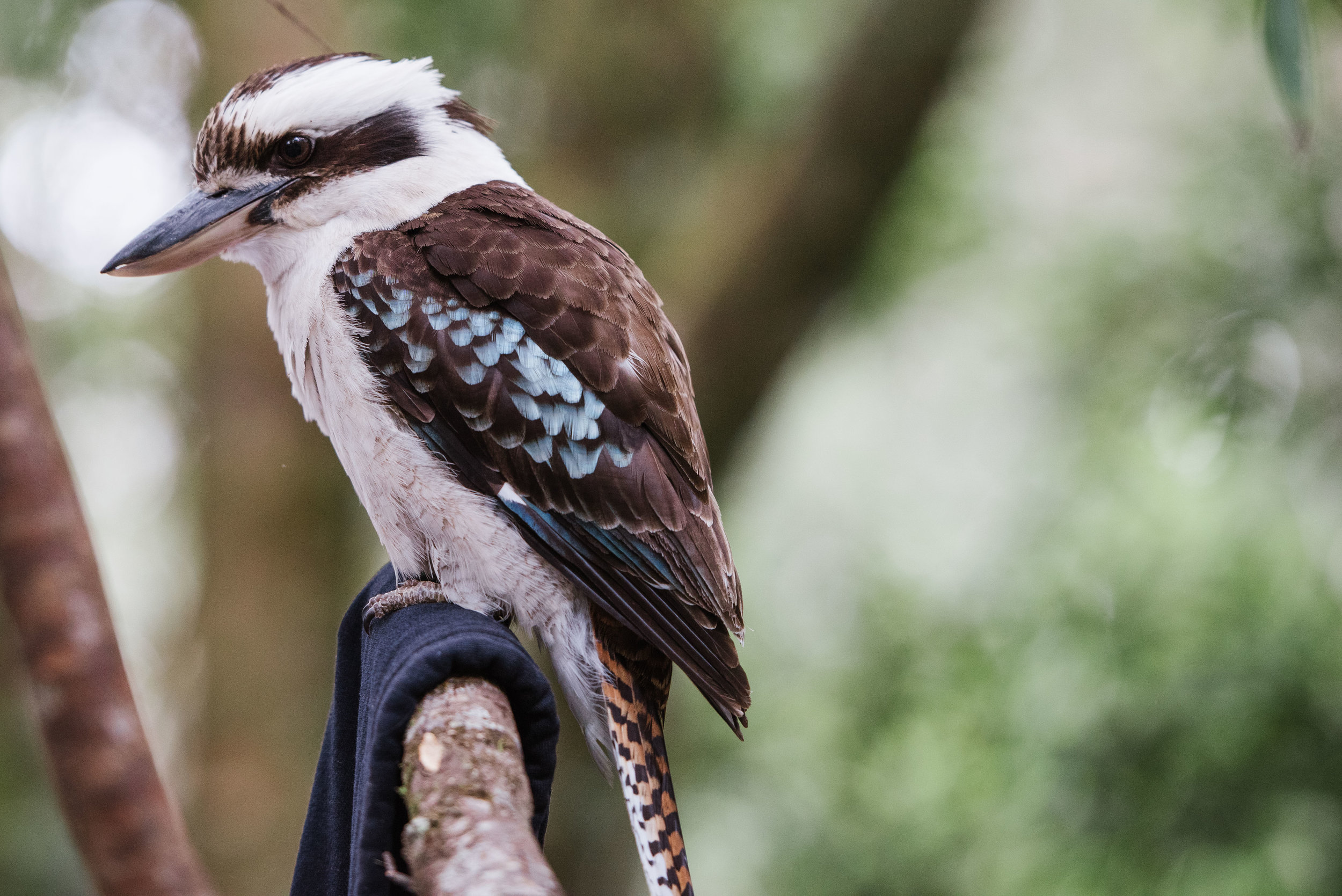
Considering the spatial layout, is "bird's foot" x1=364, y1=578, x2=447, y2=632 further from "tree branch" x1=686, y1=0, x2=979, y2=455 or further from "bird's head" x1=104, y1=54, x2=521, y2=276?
"tree branch" x1=686, y1=0, x2=979, y2=455

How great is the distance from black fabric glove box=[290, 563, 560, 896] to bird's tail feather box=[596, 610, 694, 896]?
0.41 feet

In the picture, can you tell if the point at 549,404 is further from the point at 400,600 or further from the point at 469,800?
the point at 469,800

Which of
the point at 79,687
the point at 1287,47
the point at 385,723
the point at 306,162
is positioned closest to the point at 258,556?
the point at 306,162

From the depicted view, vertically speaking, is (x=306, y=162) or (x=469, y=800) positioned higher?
(x=306, y=162)

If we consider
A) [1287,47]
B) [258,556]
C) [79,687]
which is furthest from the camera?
[258,556]

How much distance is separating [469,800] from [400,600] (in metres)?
0.66

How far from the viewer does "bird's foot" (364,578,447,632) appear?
1.48m

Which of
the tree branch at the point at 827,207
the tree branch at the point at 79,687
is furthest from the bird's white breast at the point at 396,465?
the tree branch at the point at 827,207

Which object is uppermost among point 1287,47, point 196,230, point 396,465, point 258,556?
point 196,230

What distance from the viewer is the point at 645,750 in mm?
1345

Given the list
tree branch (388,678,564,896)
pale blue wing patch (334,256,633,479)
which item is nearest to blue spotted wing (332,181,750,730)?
pale blue wing patch (334,256,633,479)

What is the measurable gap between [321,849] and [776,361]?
7.14 feet

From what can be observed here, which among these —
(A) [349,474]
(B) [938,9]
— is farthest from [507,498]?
(B) [938,9]

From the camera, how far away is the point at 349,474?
1526mm
